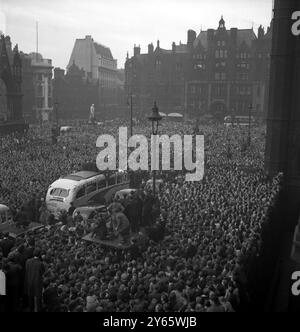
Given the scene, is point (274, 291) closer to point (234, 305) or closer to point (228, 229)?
point (228, 229)

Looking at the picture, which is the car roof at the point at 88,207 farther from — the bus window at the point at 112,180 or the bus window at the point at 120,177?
the bus window at the point at 120,177

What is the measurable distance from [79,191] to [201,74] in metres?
14.8

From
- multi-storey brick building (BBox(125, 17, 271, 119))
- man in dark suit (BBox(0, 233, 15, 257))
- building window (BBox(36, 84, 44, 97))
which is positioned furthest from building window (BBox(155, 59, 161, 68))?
building window (BBox(36, 84, 44, 97))

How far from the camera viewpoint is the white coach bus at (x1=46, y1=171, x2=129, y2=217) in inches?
603

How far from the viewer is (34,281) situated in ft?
30.2

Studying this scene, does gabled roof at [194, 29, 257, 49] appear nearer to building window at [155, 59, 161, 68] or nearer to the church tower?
the church tower

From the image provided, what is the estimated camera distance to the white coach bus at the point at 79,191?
15.3 meters

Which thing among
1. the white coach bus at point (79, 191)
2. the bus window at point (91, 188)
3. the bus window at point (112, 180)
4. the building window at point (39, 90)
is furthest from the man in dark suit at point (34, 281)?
the building window at point (39, 90)

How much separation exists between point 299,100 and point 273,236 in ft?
29.7

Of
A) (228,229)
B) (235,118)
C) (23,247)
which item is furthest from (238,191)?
(235,118)

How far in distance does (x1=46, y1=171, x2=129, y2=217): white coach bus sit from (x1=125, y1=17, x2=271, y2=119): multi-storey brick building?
843cm

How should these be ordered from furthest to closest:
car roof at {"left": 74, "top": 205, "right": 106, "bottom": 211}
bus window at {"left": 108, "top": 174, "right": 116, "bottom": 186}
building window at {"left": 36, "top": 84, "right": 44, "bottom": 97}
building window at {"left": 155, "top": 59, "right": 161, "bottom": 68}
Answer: building window at {"left": 36, "top": 84, "right": 44, "bottom": 97}
building window at {"left": 155, "top": 59, "right": 161, "bottom": 68}
bus window at {"left": 108, "top": 174, "right": 116, "bottom": 186}
car roof at {"left": 74, "top": 205, "right": 106, "bottom": 211}

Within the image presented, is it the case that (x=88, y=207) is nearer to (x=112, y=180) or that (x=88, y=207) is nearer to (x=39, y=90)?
(x=112, y=180)

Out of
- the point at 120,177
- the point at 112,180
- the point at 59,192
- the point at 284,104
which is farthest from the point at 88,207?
the point at 284,104
